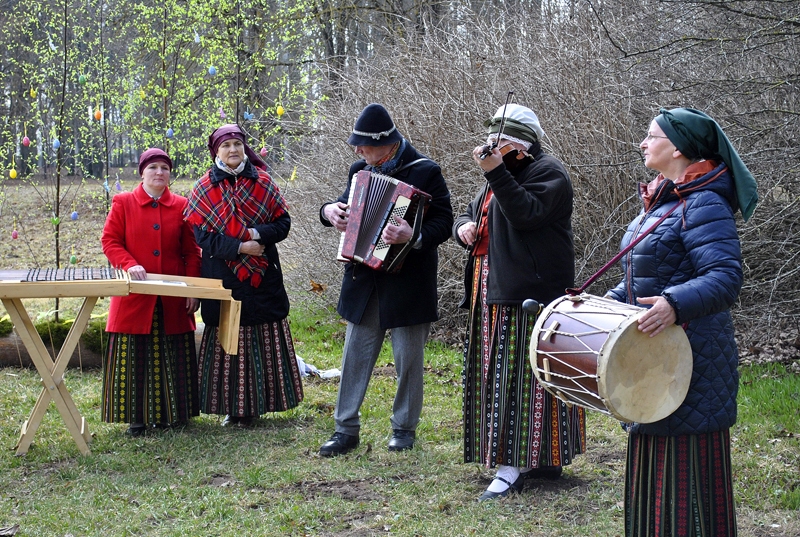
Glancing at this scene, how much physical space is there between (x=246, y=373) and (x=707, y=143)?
3608 mm

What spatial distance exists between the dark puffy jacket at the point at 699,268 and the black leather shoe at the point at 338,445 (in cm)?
247

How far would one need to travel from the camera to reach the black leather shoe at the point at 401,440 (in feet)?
17.2

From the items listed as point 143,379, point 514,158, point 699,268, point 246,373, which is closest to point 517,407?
point 514,158

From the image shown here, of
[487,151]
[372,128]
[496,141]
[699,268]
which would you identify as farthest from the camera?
[372,128]

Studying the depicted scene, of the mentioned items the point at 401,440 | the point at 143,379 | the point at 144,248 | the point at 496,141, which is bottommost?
the point at 401,440

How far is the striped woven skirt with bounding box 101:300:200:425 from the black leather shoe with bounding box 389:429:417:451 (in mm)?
1463

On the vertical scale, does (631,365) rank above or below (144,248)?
below

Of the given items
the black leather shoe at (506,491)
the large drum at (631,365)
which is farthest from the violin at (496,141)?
the black leather shoe at (506,491)

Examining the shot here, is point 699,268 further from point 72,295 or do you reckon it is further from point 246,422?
point 246,422

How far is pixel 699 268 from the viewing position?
2885 millimetres

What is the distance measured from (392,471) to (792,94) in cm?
450

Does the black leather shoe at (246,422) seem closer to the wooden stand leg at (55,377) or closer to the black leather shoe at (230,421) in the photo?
the black leather shoe at (230,421)

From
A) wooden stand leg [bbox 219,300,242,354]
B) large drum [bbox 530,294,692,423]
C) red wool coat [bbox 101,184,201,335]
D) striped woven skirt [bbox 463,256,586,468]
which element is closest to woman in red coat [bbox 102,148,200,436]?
red wool coat [bbox 101,184,201,335]

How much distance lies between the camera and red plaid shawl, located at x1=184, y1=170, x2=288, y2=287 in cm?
551
